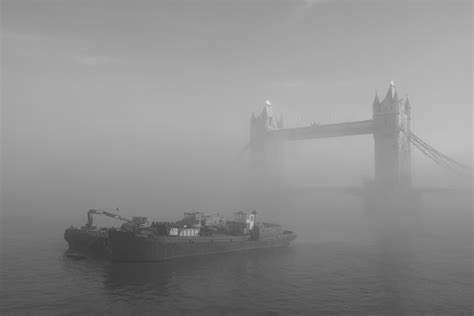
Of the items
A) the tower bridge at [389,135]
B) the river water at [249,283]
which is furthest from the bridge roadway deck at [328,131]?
the river water at [249,283]

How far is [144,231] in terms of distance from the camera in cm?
4050

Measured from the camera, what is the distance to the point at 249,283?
3219 cm

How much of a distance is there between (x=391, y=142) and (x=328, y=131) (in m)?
19.8

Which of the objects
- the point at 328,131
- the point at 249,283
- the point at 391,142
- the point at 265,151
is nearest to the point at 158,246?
the point at 249,283

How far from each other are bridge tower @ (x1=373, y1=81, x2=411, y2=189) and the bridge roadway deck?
9.79 ft

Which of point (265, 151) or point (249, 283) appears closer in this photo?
point (249, 283)

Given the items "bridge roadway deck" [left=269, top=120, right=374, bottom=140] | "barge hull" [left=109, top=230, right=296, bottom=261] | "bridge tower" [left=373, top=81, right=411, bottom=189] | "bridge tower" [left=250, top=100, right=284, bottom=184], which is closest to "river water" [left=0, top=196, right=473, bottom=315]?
"barge hull" [left=109, top=230, right=296, bottom=261]

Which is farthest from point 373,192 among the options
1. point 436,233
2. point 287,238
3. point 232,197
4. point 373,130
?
point 232,197

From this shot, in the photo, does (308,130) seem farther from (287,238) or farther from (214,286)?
(214,286)

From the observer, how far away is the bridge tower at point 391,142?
90.9 m

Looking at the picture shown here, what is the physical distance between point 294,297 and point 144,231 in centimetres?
1906

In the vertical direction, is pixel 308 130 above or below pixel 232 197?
above

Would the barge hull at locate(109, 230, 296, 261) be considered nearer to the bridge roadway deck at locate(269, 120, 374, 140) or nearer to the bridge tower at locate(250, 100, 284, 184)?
the bridge roadway deck at locate(269, 120, 374, 140)

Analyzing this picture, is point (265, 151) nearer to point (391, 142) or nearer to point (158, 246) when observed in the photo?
point (391, 142)
